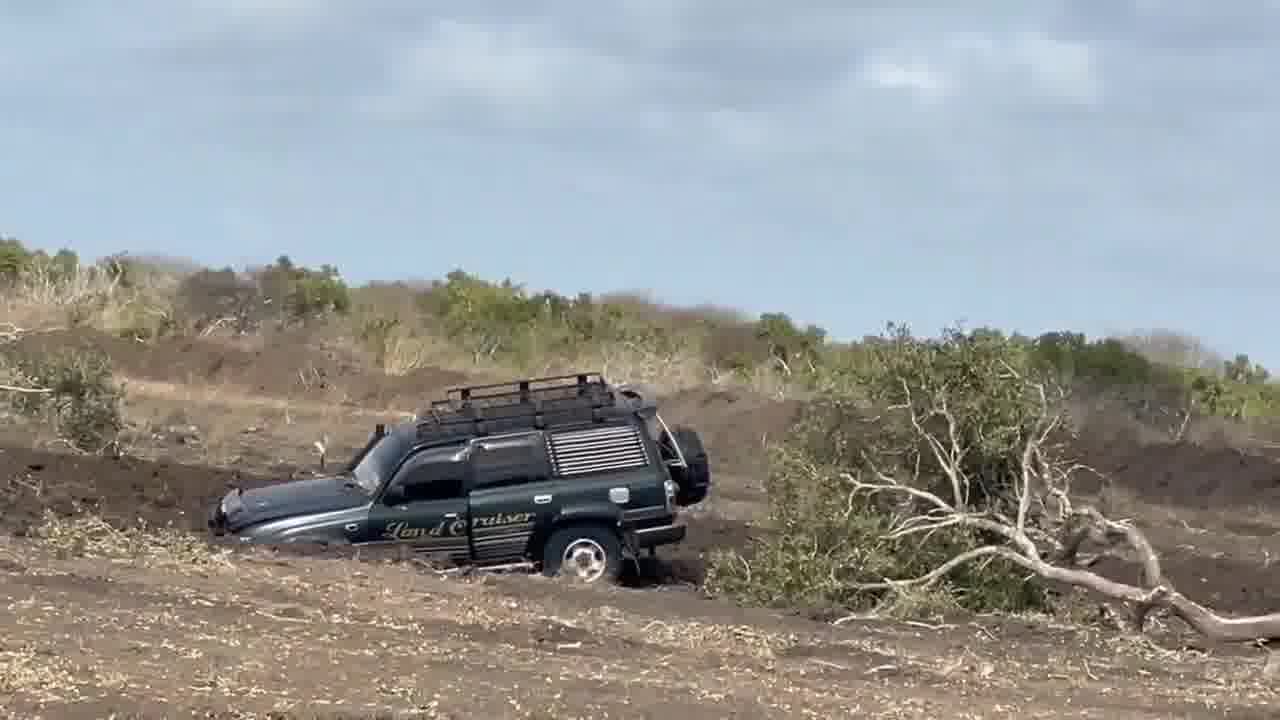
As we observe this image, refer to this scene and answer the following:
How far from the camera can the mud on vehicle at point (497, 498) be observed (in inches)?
585

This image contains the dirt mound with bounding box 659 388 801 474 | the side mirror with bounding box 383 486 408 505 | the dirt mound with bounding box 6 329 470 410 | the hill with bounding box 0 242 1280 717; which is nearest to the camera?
the hill with bounding box 0 242 1280 717

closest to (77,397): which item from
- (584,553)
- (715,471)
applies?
(584,553)

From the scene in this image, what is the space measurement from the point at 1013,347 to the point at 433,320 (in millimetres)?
29005

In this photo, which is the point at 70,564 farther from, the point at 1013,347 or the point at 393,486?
the point at 1013,347

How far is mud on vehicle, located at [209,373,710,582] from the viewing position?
585 inches

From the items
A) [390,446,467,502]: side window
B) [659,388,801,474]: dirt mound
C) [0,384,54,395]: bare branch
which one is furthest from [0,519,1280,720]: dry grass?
[659,388,801,474]: dirt mound

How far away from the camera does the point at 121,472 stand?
60.0ft

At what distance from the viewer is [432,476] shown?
15.1 metres

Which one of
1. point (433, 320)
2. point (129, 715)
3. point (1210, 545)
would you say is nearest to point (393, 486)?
point (129, 715)

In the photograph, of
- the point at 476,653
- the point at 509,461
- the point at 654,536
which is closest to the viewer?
the point at 476,653

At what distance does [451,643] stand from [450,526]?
185 inches

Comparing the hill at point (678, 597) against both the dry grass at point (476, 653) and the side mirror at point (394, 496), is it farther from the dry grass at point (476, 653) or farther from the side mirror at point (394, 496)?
the side mirror at point (394, 496)

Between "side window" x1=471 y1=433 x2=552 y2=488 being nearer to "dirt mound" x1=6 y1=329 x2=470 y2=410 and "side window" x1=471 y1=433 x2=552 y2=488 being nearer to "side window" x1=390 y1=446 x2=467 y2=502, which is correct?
"side window" x1=390 y1=446 x2=467 y2=502

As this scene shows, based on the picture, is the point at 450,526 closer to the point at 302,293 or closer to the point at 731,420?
the point at 731,420
